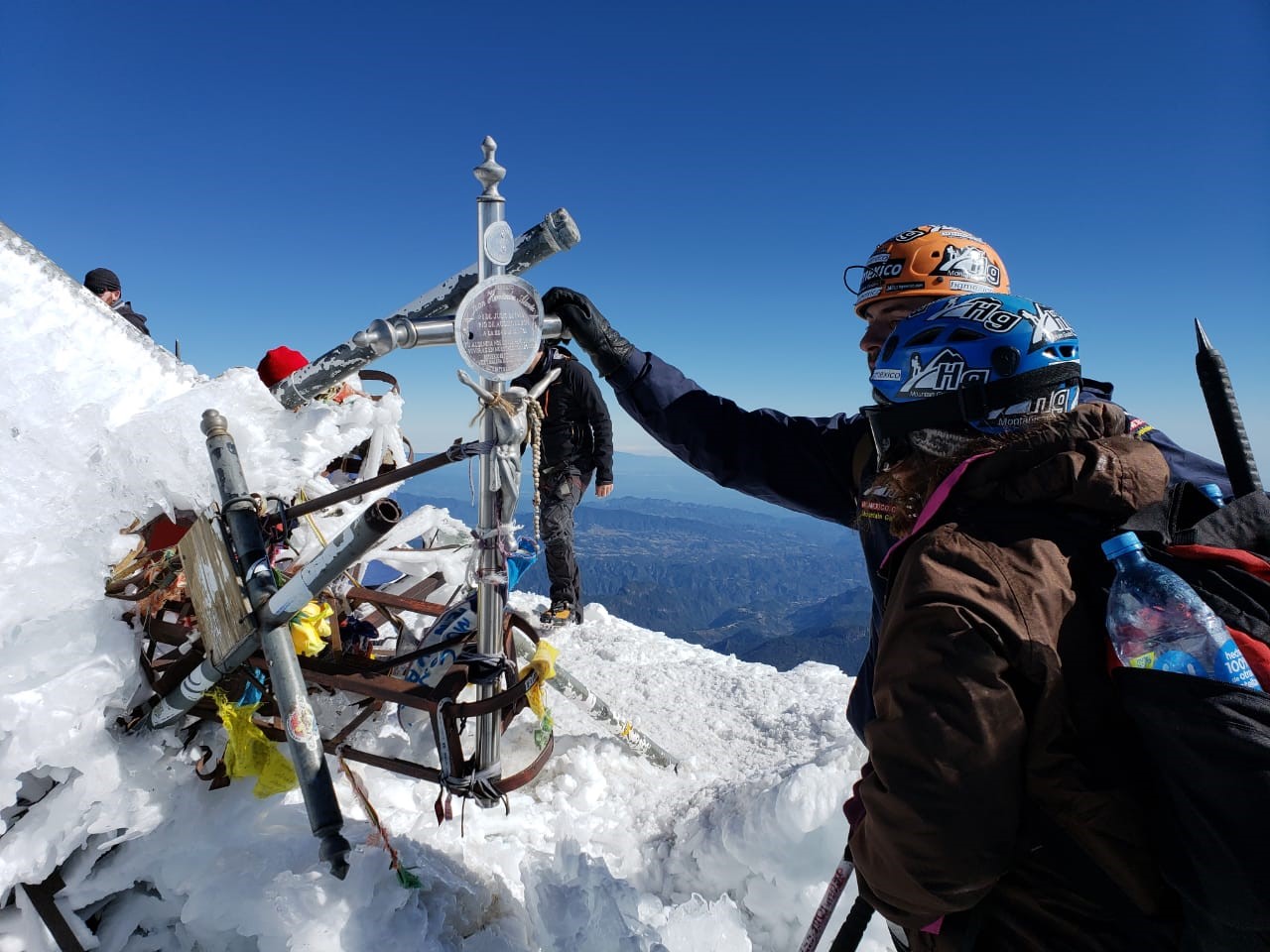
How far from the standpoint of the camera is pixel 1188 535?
1429mm

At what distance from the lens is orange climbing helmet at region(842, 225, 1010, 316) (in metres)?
2.57

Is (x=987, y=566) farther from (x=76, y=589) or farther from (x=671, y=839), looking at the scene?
(x=76, y=589)

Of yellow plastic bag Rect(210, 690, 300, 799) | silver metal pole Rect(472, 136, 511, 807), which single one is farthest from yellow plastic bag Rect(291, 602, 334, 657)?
silver metal pole Rect(472, 136, 511, 807)

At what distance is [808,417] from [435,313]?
1904mm

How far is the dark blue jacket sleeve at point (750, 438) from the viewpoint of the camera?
2.99 m

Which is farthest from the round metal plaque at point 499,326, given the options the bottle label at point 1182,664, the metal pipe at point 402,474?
the bottle label at point 1182,664

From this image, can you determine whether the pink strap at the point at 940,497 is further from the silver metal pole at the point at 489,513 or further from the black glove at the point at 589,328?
the black glove at the point at 589,328

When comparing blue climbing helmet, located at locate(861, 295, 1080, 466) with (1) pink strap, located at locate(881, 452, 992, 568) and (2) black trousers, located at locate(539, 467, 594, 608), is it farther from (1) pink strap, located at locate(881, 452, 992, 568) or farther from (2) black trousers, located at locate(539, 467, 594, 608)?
(2) black trousers, located at locate(539, 467, 594, 608)

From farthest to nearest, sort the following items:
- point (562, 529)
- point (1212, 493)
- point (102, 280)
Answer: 1. point (102, 280)
2. point (562, 529)
3. point (1212, 493)

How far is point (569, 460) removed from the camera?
6.68m

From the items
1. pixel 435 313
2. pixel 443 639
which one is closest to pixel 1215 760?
pixel 435 313

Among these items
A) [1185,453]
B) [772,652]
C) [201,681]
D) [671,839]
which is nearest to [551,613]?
[671,839]

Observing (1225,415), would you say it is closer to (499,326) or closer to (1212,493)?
(1212,493)

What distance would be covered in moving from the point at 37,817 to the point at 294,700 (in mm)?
1060
